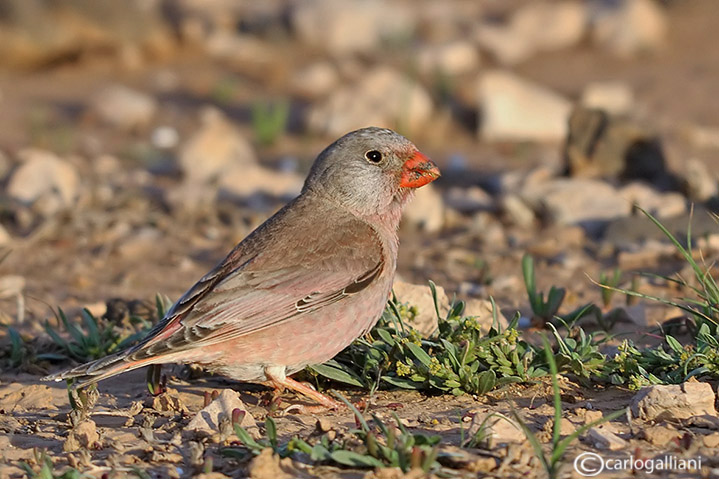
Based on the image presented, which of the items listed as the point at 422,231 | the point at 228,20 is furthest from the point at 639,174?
the point at 228,20

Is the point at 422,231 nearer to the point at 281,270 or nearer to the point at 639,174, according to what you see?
the point at 639,174

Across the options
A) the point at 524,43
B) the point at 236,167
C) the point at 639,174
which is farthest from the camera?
the point at 524,43

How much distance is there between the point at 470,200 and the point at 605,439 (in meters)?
4.95

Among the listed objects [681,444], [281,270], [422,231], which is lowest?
[422,231]

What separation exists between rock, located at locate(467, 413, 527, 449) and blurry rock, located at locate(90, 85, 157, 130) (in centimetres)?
827

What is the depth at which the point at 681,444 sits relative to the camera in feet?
11.8

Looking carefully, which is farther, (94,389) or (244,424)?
(94,389)

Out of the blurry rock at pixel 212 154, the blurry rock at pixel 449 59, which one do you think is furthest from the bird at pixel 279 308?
the blurry rock at pixel 449 59

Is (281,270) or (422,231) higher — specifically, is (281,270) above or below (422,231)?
above

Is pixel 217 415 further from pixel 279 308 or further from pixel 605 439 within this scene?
pixel 605 439

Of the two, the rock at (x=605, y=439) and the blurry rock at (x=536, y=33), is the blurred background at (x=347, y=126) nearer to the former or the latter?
the blurry rock at (x=536, y=33)

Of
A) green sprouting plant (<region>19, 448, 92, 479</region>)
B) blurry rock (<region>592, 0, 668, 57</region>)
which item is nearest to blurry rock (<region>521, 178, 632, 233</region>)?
green sprouting plant (<region>19, 448, 92, 479</region>)

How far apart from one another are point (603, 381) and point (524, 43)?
9.87 m

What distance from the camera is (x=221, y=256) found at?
24.4 ft
